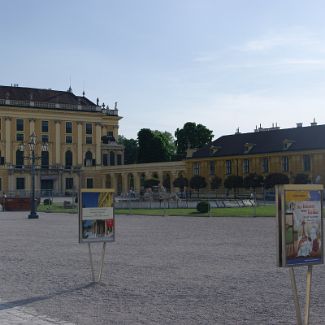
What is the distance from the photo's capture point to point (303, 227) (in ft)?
25.2

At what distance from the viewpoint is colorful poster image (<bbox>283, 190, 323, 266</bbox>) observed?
7.50 m

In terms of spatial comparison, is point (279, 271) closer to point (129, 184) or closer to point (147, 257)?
point (147, 257)

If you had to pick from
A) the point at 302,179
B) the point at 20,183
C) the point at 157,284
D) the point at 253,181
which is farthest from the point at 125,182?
the point at 157,284

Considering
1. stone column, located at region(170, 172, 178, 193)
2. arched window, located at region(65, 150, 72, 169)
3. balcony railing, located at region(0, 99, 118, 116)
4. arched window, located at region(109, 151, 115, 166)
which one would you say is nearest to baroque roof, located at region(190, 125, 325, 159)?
stone column, located at region(170, 172, 178, 193)

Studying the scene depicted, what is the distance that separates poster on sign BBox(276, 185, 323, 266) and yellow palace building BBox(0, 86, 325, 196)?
6641 cm

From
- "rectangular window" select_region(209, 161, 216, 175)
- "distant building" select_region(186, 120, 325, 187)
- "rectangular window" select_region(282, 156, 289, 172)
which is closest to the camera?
"distant building" select_region(186, 120, 325, 187)

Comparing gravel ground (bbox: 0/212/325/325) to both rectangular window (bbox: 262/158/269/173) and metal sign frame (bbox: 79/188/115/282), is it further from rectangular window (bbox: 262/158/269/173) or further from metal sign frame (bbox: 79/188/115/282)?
rectangular window (bbox: 262/158/269/173)

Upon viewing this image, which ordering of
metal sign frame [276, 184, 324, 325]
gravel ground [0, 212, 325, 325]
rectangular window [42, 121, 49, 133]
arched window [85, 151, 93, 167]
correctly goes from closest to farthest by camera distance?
metal sign frame [276, 184, 324, 325]
gravel ground [0, 212, 325, 325]
rectangular window [42, 121, 49, 133]
arched window [85, 151, 93, 167]

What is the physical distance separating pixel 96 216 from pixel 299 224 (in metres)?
5.02

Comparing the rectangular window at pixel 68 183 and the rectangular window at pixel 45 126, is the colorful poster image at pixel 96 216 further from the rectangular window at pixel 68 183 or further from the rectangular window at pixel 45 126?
the rectangular window at pixel 45 126

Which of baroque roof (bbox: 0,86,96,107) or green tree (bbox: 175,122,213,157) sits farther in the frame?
green tree (bbox: 175,122,213,157)

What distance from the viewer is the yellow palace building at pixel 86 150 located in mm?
A: 78188

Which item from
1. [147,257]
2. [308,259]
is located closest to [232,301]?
[308,259]

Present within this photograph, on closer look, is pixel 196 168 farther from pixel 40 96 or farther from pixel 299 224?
pixel 299 224
